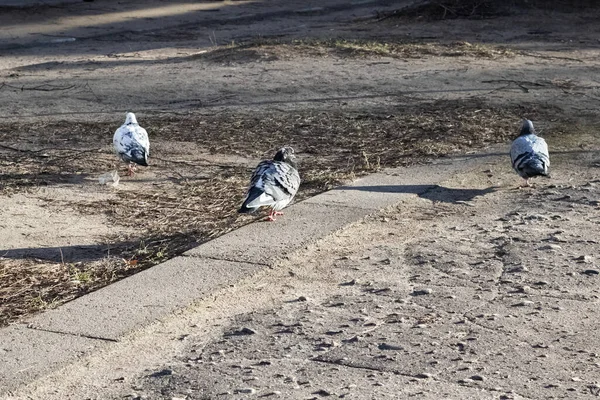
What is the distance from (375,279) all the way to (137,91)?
20.5 ft

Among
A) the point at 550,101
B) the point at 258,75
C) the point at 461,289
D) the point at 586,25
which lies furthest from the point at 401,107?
the point at 586,25

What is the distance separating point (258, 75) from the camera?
1195cm

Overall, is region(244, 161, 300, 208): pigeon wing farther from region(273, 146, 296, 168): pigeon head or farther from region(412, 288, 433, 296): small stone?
region(412, 288, 433, 296): small stone

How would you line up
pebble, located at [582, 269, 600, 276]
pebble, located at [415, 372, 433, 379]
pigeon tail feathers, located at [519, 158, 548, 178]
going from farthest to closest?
pigeon tail feathers, located at [519, 158, 548, 178] → pebble, located at [582, 269, 600, 276] → pebble, located at [415, 372, 433, 379]

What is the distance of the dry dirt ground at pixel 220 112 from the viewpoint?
6445 mm

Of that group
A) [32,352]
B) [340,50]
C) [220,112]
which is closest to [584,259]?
[32,352]

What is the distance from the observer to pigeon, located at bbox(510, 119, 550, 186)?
7.07 metres

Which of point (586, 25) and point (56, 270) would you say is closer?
point (56, 270)

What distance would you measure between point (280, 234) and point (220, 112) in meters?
4.04

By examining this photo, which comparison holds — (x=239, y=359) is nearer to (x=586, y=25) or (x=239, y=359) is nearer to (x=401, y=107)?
(x=401, y=107)

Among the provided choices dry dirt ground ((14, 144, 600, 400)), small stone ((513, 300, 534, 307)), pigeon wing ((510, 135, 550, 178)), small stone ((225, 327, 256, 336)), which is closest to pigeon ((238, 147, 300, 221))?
dry dirt ground ((14, 144, 600, 400))

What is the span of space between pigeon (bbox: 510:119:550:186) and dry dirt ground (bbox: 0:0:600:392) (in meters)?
0.48

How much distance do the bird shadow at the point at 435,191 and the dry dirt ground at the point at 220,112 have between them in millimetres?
412

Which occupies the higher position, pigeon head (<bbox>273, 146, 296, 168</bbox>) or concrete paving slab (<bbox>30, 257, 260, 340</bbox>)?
pigeon head (<bbox>273, 146, 296, 168</bbox>)
